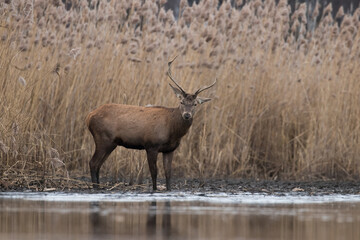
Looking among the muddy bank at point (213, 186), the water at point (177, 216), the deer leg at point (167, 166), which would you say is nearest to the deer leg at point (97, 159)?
the muddy bank at point (213, 186)

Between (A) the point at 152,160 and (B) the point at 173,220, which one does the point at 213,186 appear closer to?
(A) the point at 152,160

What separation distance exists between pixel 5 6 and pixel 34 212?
14.0 feet

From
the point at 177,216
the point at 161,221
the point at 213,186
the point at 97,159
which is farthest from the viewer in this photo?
the point at 213,186

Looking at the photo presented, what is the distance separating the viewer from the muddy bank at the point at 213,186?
10.6 m

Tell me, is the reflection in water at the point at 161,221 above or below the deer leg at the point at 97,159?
below

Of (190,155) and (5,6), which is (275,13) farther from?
(5,6)

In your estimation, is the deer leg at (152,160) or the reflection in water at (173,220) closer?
the reflection in water at (173,220)

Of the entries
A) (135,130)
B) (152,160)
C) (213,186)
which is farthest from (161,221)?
(213,186)

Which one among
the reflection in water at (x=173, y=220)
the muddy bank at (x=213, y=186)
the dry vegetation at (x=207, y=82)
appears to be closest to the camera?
the reflection in water at (x=173, y=220)

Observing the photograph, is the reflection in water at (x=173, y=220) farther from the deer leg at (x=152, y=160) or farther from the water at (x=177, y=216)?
the deer leg at (x=152, y=160)

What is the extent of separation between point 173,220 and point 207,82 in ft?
20.4

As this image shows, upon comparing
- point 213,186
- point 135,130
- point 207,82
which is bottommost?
point 213,186

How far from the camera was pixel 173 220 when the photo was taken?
292 inches

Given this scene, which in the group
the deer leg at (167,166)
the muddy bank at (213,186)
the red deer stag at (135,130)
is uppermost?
the red deer stag at (135,130)
